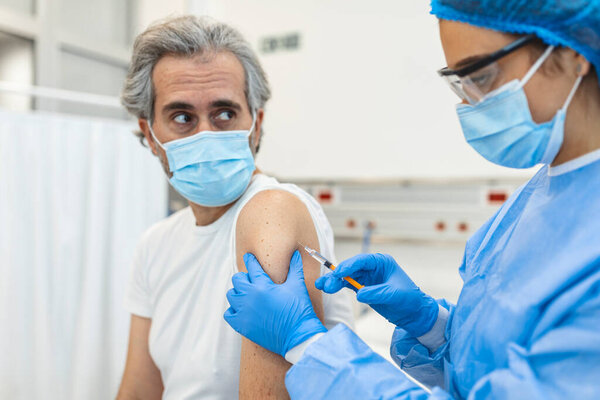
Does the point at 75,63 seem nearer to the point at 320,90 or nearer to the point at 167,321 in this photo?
the point at 320,90

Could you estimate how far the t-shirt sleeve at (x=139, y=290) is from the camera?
4.37 feet

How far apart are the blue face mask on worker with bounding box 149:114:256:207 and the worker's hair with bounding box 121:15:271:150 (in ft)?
0.48

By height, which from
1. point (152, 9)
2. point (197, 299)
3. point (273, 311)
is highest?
point (152, 9)

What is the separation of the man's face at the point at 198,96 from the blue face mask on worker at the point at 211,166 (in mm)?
38

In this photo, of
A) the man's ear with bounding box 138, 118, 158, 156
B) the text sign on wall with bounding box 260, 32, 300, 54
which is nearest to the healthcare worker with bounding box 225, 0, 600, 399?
the man's ear with bounding box 138, 118, 158, 156

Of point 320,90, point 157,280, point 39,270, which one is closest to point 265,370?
point 157,280

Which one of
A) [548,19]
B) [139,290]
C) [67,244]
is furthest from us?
[67,244]

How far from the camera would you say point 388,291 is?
901 mm

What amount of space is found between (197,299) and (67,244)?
1.28 m

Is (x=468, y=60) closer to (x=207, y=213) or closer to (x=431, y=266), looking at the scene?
(x=207, y=213)

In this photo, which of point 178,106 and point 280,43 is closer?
point 178,106

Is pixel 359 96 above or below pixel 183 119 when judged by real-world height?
above

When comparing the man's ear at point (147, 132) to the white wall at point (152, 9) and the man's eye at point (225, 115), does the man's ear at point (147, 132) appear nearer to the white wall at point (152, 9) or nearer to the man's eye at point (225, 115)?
the man's eye at point (225, 115)

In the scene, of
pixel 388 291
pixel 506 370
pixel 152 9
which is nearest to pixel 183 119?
pixel 388 291
